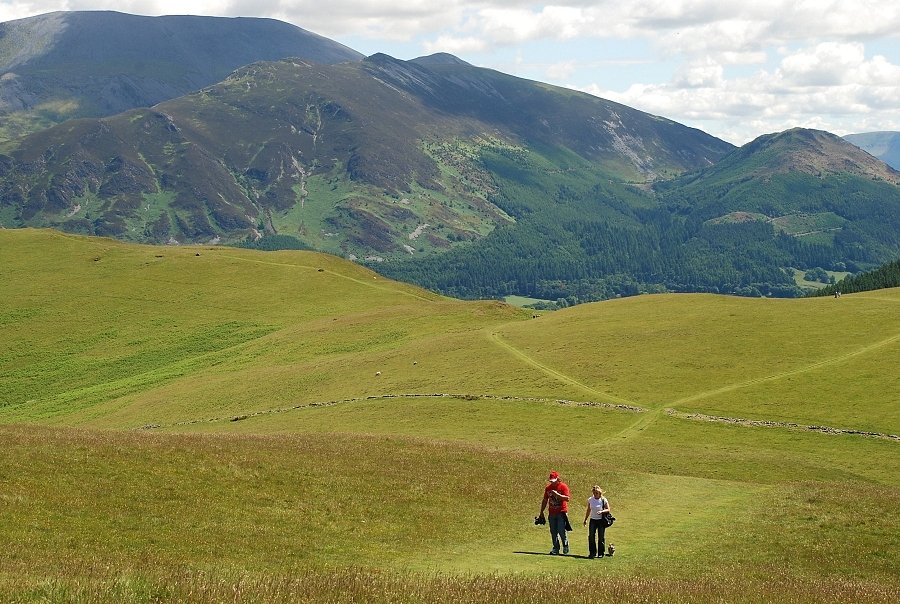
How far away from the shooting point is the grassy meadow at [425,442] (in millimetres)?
25516

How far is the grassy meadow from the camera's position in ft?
83.7

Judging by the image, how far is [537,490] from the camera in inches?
1706

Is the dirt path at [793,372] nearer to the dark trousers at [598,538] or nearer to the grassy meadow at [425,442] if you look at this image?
the grassy meadow at [425,442]

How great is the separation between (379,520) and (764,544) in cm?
1521

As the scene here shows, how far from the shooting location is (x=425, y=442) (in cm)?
5422

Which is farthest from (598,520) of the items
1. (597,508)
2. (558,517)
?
(558,517)

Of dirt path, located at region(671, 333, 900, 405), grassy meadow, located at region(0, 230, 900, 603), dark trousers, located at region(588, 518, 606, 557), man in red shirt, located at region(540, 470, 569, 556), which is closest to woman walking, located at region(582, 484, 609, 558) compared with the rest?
dark trousers, located at region(588, 518, 606, 557)

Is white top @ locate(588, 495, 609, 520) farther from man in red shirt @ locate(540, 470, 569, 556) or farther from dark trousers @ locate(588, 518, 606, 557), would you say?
man in red shirt @ locate(540, 470, 569, 556)

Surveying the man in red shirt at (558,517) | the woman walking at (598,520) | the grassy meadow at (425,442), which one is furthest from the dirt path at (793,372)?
the man in red shirt at (558,517)

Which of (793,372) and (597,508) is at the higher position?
(597,508)

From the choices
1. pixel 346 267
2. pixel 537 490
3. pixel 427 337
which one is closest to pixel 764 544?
pixel 537 490

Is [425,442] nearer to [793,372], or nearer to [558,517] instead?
[558,517]

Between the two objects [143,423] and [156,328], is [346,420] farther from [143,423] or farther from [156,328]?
[156,328]

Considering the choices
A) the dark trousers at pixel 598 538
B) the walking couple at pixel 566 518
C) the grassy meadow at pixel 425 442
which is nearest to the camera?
the grassy meadow at pixel 425 442
